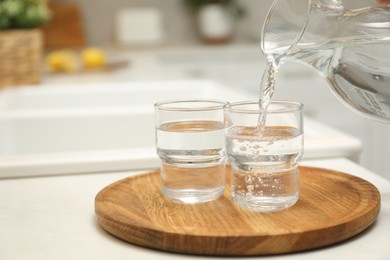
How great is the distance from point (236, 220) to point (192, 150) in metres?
0.13

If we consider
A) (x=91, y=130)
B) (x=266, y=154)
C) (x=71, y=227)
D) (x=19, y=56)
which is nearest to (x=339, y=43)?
(x=266, y=154)

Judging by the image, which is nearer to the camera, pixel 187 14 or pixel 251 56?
pixel 251 56

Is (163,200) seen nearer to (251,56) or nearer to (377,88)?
(377,88)

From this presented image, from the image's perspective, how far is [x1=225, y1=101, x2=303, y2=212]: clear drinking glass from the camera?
779 millimetres

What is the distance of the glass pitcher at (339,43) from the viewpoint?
784 millimetres

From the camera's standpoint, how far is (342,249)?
0.68m

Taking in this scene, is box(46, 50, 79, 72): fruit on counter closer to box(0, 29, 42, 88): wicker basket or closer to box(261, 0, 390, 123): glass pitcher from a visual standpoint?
box(0, 29, 42, 88): wicker basket

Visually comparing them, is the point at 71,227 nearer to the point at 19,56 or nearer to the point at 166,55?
the point at 19,56

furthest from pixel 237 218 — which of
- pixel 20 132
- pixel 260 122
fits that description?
pixel 20 132

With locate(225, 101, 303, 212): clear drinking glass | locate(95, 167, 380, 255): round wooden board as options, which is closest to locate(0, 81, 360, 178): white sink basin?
locate(95, 167, 380, 255): round wooden board

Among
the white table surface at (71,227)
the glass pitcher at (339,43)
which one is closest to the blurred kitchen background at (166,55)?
the white table surface at (71,227)

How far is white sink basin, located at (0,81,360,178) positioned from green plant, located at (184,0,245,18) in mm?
1679

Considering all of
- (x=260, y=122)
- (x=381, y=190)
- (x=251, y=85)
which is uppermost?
(x=260, y=122)

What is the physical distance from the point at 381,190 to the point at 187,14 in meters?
A: 2.94
